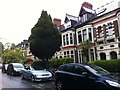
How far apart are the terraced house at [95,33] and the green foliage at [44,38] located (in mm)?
3817

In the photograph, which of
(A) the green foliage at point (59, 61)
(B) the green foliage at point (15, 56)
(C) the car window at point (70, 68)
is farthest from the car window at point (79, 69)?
(B) the green foliage at point (15, 56)

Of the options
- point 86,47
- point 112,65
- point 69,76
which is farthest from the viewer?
point 86,47

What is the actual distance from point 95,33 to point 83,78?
18.0 meters

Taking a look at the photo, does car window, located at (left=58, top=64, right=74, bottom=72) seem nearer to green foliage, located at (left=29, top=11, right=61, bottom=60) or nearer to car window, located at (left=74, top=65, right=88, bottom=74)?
car window, located at (left=74, top=65, right=88, bottom=74)

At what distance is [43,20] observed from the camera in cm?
2877

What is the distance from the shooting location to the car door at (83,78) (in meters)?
9.88

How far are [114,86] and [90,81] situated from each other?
1.29 metres

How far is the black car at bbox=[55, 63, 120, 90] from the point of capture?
30.2 feet

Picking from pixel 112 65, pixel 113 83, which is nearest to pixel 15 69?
pixel 112 65

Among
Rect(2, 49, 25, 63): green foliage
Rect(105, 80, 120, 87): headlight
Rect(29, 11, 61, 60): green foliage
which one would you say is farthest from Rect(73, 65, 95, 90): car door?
Rect(2, 49, 25, 63): green foliage

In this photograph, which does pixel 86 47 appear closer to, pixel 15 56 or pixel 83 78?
pixel 83 78

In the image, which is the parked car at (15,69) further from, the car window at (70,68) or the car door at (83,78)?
the car door at (83,78)

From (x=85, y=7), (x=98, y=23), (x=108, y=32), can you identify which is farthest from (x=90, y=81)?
(x=85, y=7)

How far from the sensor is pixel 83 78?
1027 cm
